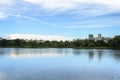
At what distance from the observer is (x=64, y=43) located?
97062 mm

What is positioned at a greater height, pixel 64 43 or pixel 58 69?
pixel 64 43

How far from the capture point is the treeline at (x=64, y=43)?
8094cm

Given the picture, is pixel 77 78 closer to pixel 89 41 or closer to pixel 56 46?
pixel 89 41

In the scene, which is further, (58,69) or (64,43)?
(64,43)

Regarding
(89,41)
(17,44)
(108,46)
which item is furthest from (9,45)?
(108,46)

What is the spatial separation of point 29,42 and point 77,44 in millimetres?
21245

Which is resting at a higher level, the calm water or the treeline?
the treeline

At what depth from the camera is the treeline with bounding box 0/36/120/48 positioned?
266 feet

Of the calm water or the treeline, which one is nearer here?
the calm water

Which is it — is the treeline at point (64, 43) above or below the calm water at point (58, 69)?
→ above

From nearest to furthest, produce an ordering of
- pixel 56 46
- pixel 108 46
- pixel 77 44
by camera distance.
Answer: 1. pixel 108 46
2. pixel 77 44
3. pixel 56 46

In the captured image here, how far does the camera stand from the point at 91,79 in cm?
1439

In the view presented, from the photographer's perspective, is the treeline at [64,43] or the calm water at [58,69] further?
the treeline at [64,43]

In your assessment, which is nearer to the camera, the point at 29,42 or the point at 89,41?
the point at 89,41
